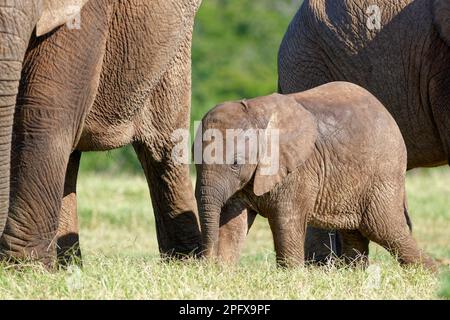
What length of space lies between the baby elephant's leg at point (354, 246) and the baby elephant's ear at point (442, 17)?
1.20m

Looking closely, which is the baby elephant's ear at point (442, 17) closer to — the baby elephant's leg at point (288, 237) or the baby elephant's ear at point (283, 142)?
the baby elephant's ear at point (283, 142)

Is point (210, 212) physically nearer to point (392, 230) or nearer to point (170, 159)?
point (392, 230)

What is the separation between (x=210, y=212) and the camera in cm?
573

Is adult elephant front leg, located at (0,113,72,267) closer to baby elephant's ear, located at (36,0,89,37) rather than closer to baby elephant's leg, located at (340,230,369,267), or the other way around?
baby elephant's ear, located at (36,0,89,37)

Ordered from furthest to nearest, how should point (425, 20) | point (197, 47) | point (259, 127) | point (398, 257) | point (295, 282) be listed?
1. point (197, 47)
2. point (425, 20)
3. point (398, 257)
4. point (259, 127)
5. point (295, 282)

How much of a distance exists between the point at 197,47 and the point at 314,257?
63.0ft

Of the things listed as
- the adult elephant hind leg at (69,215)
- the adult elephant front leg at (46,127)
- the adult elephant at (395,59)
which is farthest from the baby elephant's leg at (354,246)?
the adult elephant front leg at (46,127)

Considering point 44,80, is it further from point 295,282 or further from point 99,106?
point 295,282

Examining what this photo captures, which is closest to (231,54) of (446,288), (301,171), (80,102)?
(301,171)

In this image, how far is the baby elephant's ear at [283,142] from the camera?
584 centimetres

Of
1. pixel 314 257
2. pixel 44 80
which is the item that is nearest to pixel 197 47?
pixel 314 257
